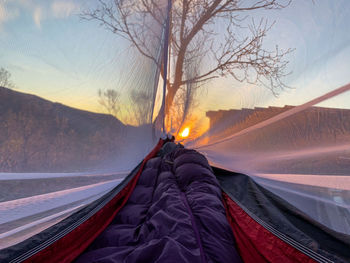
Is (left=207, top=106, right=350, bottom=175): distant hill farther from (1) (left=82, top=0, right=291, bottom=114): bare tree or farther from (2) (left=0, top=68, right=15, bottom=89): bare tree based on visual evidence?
(2) (left=0, top=68, right=15, bottom=89): bare tree

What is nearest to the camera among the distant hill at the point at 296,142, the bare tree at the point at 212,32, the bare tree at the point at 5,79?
the bare tree at the point at 5,79

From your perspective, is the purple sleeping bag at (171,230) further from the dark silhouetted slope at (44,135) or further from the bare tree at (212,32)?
the bare tree at (212,32)

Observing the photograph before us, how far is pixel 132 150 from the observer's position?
103 cm

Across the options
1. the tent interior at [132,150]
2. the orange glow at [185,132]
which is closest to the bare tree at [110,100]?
the tent interior at [132,150]

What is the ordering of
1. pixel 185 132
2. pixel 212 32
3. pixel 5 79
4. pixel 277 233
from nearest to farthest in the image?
1. pixel 5 79
2. pixel 277 233
3. pixel 212 32
4. pixel 185 132

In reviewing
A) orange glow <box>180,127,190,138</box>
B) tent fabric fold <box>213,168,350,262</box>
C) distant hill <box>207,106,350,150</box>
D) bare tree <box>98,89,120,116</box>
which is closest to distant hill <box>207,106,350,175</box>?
distant hill <box>207,106,350,150</box>

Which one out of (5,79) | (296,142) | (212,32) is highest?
(212,32)

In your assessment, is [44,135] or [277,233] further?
[277,233]

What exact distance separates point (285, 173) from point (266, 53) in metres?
0.56

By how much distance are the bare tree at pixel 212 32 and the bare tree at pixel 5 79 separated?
0.26m

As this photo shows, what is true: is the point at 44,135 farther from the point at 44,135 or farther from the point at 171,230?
the point at 171,230

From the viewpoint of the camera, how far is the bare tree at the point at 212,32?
0.69 m

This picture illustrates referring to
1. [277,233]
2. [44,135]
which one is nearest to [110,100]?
[44,135]

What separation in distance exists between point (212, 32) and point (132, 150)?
1.02 meters
